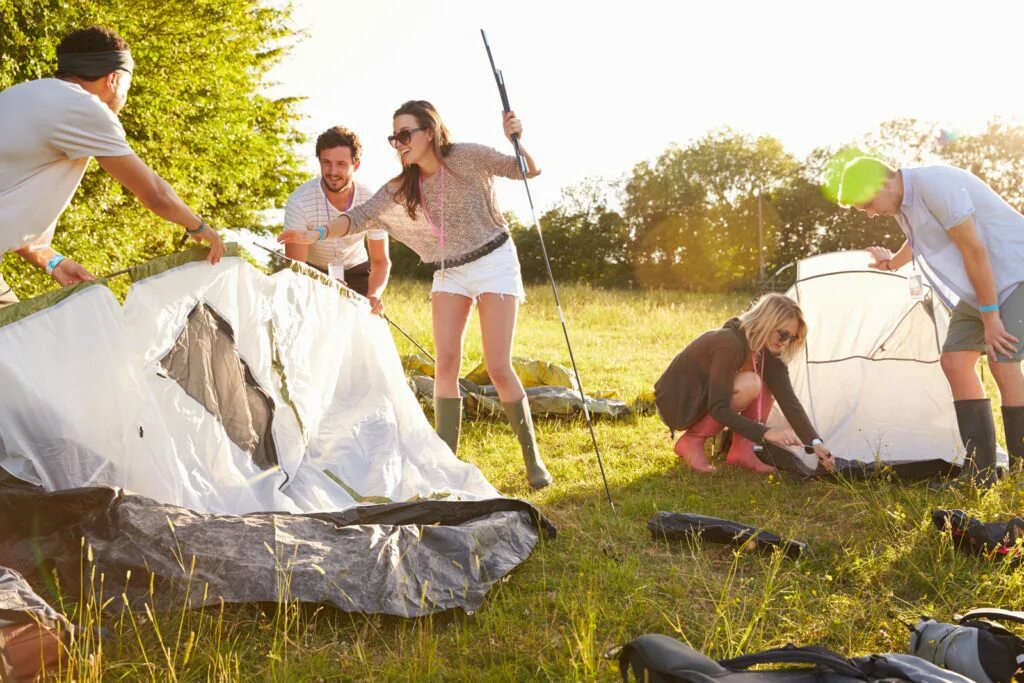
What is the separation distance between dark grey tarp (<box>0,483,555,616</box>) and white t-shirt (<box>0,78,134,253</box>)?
1.01 metres

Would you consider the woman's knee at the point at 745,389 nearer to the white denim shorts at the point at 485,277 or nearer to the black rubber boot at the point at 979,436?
the black rubber boot at the point at 979,436

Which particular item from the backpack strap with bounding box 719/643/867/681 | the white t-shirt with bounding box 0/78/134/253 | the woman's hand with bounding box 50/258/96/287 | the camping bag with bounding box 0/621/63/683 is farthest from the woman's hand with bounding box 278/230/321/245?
the backpack strap with bounding box 719/643/867/681

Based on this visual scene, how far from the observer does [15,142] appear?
270cm

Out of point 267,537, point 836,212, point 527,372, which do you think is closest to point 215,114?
point 527,372

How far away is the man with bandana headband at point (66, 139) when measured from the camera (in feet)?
8.82

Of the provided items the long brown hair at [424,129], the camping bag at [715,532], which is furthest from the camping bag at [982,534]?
the long brown hair at [424,129]

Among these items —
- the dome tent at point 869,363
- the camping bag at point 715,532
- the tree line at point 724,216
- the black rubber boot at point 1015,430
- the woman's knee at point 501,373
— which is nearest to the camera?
the camping bag at point 715,532

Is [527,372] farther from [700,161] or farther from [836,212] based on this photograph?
[700,161]

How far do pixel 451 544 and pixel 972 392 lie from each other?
9.22 feet

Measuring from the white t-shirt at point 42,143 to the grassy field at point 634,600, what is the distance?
1482 millimetres

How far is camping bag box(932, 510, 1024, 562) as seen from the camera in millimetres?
2863

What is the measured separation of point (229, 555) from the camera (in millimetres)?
2406

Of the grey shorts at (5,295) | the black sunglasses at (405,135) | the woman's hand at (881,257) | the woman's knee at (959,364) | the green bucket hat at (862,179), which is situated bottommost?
the woman's knee at (959,364)

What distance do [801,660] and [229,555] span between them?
1652 mm
